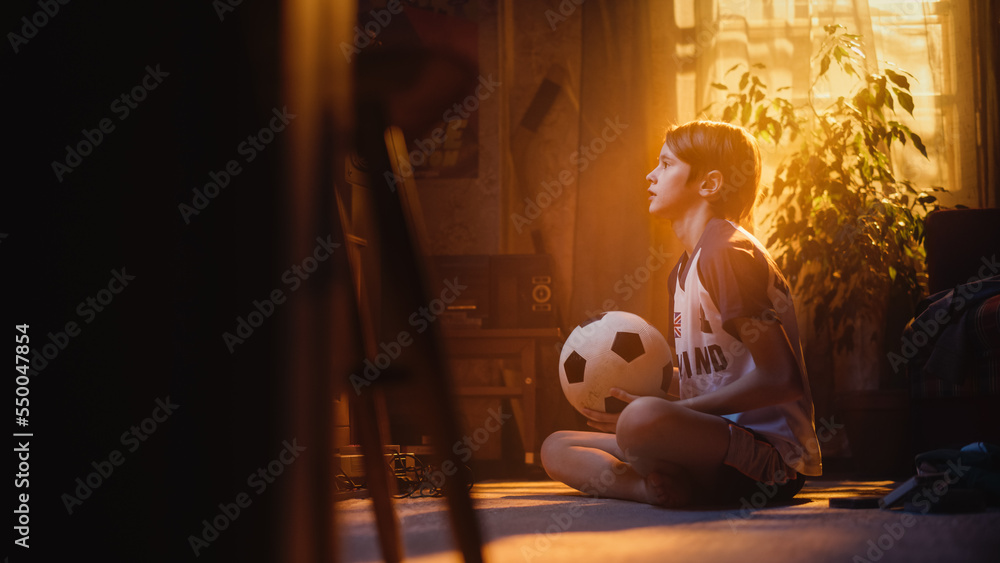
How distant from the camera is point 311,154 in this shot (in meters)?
0.46

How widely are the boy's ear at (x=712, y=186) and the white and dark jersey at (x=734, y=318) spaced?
105 millimetres

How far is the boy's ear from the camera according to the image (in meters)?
1.79

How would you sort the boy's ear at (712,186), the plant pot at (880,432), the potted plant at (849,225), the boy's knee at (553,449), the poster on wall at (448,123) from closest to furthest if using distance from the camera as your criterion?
1. the boy's ear at (712,186)
2. the boy's knee at (553,449)
3. the plant pot at (880,432)
4. the potted plant at (849,225)
5. the poster on wall at (448,123)

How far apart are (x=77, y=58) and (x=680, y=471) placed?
134 centimetres

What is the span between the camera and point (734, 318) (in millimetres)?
1498

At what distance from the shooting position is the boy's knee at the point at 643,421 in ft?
4.88

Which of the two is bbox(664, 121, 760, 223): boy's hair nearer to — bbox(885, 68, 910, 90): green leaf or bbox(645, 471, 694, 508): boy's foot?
bbox(645, 471, 694, 508): boy's foot

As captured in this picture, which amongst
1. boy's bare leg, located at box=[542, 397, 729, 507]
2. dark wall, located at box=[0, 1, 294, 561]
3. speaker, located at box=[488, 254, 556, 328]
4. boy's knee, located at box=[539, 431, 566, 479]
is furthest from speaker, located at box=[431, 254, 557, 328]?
dark wall, located at box=[0, 1, 294, 561]

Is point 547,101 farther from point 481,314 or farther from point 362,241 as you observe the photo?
point 362,241

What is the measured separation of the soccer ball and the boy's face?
0.91 feet

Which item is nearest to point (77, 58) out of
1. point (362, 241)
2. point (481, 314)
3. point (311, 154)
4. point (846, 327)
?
point (311, 154)

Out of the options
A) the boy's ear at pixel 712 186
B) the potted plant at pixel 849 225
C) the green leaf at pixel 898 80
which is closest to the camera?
the boy's ear at pixel 712 186

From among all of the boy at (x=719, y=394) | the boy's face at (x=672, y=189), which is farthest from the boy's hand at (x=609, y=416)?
the boy's face at (x=672, y=189)

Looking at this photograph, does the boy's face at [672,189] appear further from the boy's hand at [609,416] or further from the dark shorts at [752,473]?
the dark shorts at [752,473]
